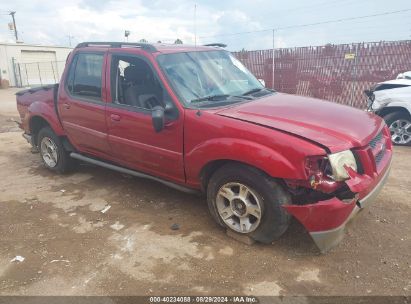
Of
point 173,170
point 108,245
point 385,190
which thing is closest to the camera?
point 108,245

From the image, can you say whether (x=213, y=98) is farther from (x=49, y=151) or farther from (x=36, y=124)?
(x=36, y=124)

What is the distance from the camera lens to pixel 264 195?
131 inches

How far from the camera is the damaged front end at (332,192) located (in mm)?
3029

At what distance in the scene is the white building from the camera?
30.2 meters

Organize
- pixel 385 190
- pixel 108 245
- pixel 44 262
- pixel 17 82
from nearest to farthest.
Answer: pixel 44 262 → pixel 108 245 → pixel 385 190 → pixel 17 82

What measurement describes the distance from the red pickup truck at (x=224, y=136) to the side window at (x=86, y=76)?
0.01 metres

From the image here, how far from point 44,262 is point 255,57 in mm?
11630

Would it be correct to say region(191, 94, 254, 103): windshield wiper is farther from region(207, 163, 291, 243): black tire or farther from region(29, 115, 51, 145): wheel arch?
region(29, 115, 51, 145): wheel arch

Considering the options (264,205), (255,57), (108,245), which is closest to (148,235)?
(108,245)

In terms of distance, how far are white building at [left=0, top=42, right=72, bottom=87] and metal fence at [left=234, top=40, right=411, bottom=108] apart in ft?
77.6

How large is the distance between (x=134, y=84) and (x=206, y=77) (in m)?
0.85

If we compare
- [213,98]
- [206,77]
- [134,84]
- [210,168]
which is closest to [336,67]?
[206,77]

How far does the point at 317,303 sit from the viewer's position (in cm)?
281

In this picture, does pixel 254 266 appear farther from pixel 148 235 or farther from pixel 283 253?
pixel 148 235
